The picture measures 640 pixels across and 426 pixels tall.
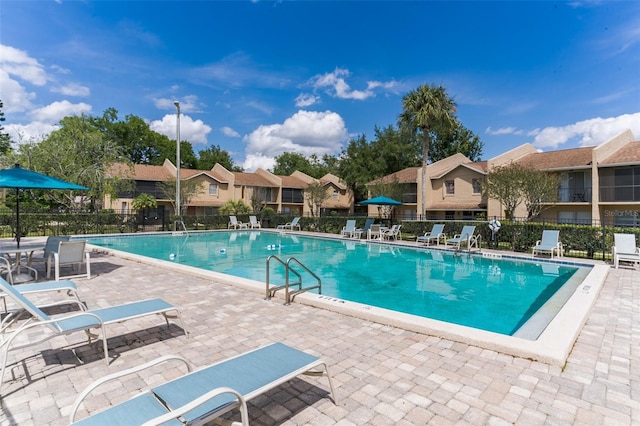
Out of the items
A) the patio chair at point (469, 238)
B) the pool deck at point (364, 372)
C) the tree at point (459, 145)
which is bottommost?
the pool deck at point (364, 372)

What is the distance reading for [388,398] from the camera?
10.4ft

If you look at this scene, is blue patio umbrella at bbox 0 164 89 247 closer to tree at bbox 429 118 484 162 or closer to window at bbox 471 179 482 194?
window at bbox 471 179 482 194

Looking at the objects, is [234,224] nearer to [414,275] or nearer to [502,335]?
[414,275]

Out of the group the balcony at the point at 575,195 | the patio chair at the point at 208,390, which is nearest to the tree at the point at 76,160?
the patio chair at the point at 208,390

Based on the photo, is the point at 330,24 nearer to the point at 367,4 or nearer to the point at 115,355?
the point at 367,4

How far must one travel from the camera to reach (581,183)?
23.6 meters

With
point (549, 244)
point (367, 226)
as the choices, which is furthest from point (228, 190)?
point (549, 244)

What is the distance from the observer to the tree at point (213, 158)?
208 ft

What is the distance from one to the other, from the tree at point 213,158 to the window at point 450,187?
4452cm

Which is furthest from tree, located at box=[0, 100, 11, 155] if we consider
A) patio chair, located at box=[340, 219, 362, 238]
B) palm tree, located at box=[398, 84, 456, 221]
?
palm tree, located at box=[398, 84, 456, 221]

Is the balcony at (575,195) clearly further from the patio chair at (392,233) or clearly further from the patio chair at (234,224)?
the patio chair at (234,224)

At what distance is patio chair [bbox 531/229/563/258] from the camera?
12.8 meters

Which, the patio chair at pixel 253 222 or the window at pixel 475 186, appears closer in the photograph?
the patio chair at pixel 253 222

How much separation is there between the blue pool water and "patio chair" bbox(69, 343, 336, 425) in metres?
5.13
